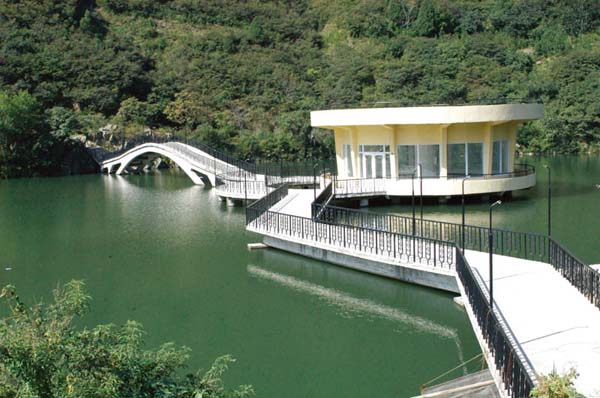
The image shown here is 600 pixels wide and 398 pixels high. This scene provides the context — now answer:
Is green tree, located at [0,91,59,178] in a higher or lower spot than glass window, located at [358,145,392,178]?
higher

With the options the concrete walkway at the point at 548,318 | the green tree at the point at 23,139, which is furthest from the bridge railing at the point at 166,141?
the concrete walkway at the point at 548,318

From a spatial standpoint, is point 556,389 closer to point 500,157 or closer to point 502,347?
point 502,347

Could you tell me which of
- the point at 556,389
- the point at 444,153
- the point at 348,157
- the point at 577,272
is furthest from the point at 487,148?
the point at 556,389

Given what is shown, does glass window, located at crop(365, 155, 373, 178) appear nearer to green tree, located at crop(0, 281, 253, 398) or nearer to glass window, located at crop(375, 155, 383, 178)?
glass window, located at crop(375, 155, 383, 178)

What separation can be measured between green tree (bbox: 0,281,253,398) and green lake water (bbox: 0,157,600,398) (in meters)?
3.21

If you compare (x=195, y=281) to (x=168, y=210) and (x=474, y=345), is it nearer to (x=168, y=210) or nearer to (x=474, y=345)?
(x=474, y=345)

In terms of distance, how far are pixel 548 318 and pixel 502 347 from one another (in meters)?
1.89

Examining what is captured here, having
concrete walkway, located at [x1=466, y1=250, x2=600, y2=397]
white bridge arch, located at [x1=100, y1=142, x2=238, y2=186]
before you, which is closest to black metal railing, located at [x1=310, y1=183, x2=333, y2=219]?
concrete walkway, located at [x1=466, y1=250, x2=600, y2=397]

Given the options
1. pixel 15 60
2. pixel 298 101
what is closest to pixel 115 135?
pixel 15 60

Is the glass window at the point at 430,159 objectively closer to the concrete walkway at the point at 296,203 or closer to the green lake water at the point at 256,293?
the green lake water at the point at 256,293

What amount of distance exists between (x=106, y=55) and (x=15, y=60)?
7.55 metres

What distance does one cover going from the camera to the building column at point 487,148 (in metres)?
25.3

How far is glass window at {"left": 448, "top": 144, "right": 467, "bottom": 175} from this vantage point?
2547 centimetres

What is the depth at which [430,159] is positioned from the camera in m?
25.5
